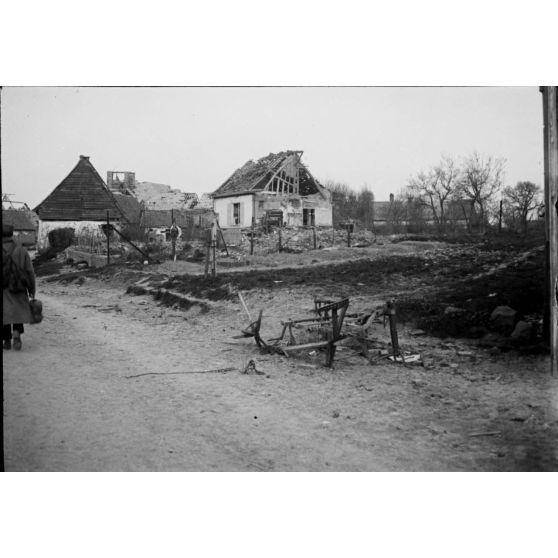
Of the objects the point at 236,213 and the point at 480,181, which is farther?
the point at 236,213

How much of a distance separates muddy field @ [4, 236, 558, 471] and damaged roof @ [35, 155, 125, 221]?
65 cm

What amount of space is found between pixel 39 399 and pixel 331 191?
4.52 metres

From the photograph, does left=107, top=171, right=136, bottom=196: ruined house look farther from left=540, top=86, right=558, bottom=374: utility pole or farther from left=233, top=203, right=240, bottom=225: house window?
left=540, top=86, right=558, bottom=374: utility pole

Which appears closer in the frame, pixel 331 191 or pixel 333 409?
pixel 333 409

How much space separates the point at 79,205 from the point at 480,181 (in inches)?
179

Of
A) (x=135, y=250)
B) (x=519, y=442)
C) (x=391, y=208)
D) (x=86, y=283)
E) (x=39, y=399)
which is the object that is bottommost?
(x=519, y=442)

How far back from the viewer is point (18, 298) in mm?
3656

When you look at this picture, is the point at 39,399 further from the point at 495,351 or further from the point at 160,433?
the point at 495,351

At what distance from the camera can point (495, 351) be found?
4.54m

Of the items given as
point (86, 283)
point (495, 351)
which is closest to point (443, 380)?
point (495, 351)

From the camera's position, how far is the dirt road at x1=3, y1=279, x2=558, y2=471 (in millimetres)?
2998

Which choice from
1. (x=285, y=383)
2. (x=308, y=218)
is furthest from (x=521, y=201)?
(x=308, y=218)

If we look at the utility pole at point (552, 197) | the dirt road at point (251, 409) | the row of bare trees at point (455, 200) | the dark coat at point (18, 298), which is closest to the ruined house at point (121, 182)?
the dirt road at point (251, 409)

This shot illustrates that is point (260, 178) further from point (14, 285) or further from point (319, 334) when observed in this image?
point (14, 285)
